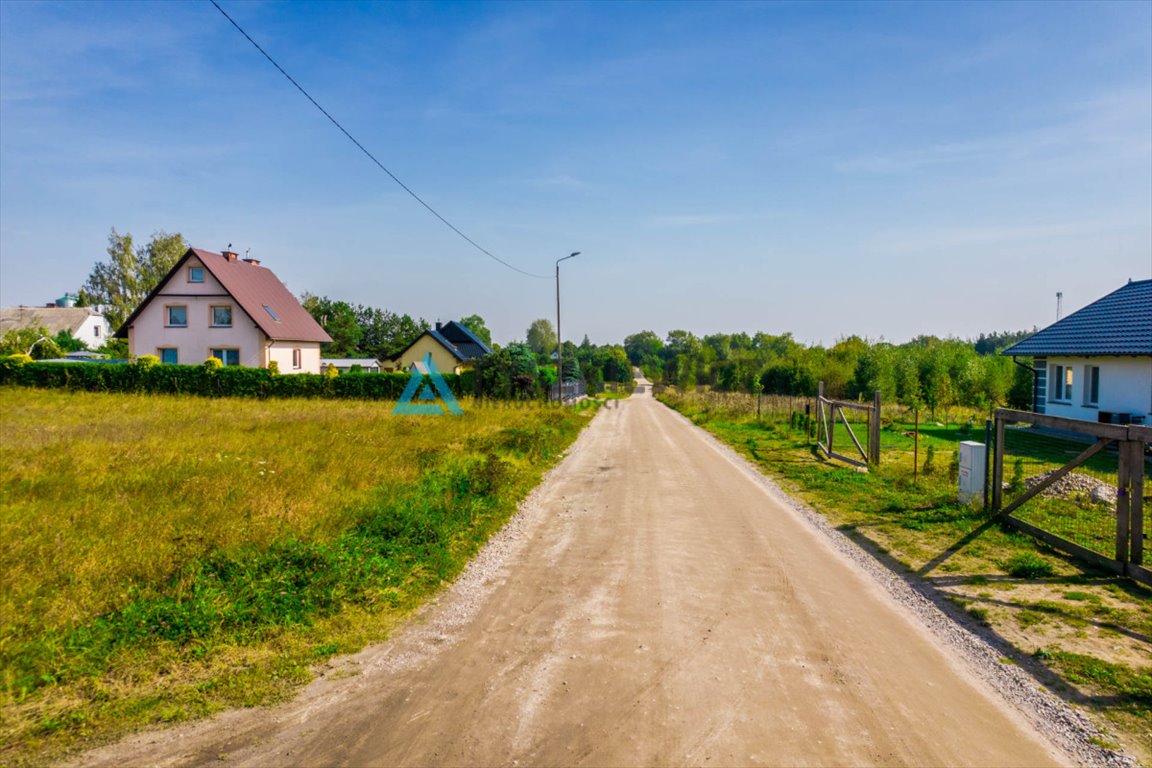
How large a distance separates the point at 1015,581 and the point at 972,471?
3.50 m

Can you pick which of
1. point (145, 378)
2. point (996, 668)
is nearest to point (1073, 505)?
point (996, 668)

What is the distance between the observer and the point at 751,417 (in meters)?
29.3

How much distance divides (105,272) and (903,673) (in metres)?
73.2

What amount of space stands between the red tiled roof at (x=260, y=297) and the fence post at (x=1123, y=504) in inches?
1430

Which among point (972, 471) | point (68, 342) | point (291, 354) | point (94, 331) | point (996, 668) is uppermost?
point (94, 331)

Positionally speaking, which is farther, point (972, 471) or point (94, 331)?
point (94, 331)

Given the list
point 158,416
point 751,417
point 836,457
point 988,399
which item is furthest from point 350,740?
point 988,399

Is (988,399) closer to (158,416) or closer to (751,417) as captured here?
(751,417)

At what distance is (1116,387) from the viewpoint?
19781mm

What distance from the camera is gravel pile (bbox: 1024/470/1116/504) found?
1004 cm

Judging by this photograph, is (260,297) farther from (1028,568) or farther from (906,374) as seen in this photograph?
(1028,568)

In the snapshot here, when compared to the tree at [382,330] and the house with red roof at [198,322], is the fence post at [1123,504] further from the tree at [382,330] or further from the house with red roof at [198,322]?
the tree at [382,330]

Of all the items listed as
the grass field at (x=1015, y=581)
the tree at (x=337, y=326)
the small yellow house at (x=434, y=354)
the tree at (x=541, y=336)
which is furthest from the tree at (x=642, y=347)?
the grass field at (x=1015, y=581)

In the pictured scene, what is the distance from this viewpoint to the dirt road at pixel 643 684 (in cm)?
374
